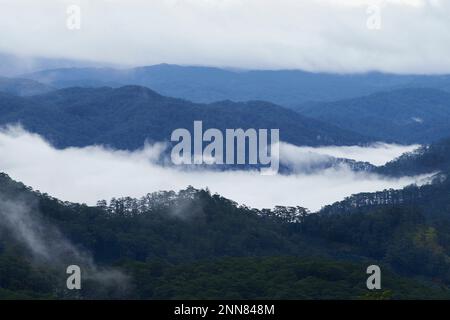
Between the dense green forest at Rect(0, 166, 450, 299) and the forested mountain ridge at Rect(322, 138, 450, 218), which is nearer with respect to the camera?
the dense green forest at Rect(0, 166, 450, 299)

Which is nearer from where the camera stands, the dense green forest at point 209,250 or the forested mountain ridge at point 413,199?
the dense green forest at point 209,250

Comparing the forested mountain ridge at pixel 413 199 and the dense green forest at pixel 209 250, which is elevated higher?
the forested mountain ridge at pixel 413 199

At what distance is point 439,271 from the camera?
92.7 metres

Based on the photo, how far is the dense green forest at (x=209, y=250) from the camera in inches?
2594

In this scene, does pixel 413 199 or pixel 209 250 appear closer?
pixel 209 250

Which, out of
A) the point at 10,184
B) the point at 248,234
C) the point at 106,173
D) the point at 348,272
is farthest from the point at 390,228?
the point at 106,173

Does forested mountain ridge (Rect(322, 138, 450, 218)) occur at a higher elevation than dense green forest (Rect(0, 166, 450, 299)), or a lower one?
higher

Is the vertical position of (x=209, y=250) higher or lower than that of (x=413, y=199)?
lower

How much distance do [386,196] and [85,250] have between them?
212 ft

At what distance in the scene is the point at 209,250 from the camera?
297 feet

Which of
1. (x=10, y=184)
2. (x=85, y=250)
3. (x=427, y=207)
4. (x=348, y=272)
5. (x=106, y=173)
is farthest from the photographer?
(x=106, y=173)

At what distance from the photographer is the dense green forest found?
65.9m
